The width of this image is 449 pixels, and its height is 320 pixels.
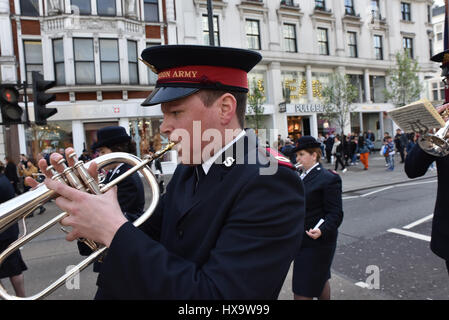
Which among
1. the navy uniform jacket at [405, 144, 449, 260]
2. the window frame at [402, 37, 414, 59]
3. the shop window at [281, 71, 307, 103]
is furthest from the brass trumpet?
the window frame at [402, 37, 414, 59]

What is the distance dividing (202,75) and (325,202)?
98.8 inches

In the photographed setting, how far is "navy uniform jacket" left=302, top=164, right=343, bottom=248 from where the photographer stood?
3.38 meters

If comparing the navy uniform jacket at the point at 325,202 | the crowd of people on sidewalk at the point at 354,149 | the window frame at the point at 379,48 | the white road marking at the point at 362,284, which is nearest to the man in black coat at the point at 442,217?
the navy uniform jacket at the point at 325,202

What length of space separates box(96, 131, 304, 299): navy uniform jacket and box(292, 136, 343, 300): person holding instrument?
6.66 feet

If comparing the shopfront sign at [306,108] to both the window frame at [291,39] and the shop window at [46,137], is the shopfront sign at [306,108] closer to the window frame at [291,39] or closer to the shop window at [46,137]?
the window frame at [291,39]

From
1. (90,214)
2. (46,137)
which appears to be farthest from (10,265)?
(46,137)

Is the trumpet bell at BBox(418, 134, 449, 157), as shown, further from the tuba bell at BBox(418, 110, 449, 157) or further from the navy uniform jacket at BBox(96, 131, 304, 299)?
the navy uniform jacket at BBox(96, 131, 304, 299)

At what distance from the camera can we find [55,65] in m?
17.7

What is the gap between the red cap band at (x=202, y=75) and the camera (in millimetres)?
1507

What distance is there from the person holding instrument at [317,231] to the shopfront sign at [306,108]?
21337mm

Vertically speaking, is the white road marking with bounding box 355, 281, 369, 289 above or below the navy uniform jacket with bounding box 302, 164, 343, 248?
below
